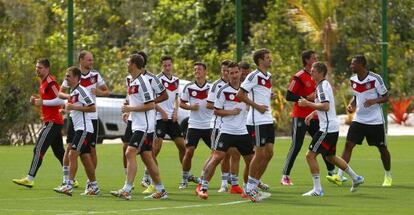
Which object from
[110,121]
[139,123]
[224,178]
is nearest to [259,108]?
[224,178]

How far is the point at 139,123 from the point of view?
1742 cm

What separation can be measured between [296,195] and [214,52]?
21168mm

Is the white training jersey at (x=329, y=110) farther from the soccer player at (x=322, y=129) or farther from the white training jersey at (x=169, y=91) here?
the white training jersey at (x=169, y=91)

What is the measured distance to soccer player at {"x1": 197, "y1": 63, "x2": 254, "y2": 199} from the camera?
57.8ft

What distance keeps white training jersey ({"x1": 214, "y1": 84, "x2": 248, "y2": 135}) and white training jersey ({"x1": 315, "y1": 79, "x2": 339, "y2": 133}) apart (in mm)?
1083

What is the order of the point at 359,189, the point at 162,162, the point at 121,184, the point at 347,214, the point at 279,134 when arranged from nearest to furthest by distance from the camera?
the point at 347,214 < the point at 359,189 < the point at 121,184 < the point at 162,162 < the point at 279,134

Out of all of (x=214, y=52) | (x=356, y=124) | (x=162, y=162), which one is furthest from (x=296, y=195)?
(x=214, y=52)

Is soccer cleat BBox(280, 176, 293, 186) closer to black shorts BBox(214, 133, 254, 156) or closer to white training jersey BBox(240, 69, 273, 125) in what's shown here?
white training jersey BBox(240, 69, 273, 125)

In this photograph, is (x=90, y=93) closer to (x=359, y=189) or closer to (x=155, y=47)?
(x=359, y=189)

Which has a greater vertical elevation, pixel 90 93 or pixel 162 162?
pixel 90 93

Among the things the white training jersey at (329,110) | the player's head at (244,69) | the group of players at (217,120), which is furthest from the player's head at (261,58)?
the player's head at (244,69)

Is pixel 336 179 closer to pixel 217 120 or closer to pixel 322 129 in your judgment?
pixel 322 129

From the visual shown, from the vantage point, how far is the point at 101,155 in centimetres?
2783

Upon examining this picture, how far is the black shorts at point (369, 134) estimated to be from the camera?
20.2 m
